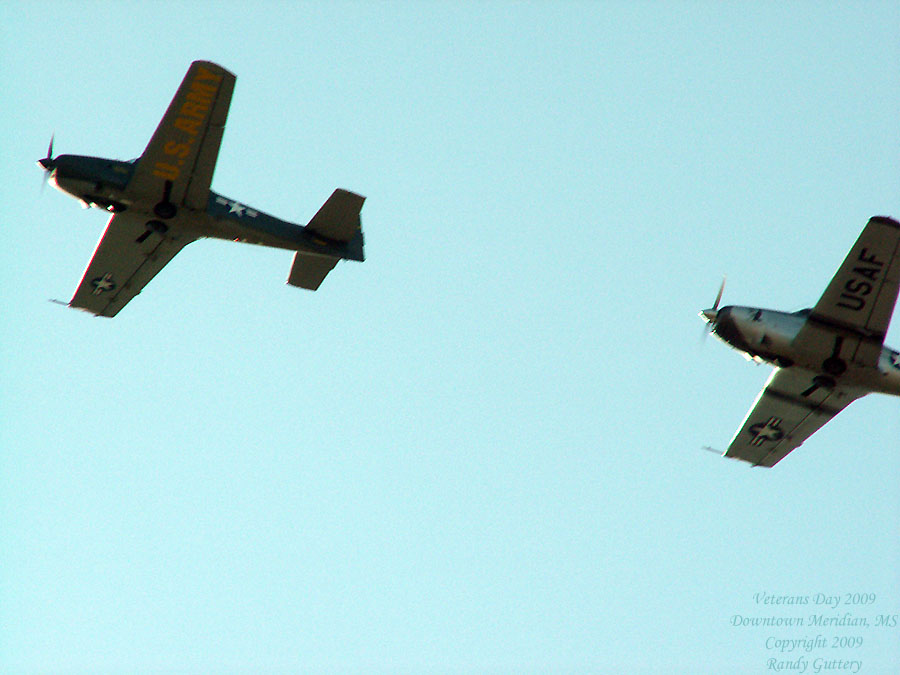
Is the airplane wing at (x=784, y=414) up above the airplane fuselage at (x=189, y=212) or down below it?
below

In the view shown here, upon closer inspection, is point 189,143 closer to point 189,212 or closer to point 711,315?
point 189,212

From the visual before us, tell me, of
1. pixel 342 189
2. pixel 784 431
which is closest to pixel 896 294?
pixel 784 431

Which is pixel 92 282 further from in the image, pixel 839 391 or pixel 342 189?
pixel 839 391

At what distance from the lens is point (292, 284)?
87.5 feet

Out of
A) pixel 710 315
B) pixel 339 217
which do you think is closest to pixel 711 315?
pixel 710 315

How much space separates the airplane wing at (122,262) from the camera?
25.3 meters

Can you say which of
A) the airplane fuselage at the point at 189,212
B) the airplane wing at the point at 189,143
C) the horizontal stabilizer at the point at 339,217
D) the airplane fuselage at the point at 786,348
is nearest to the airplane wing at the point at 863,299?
the airplane fuselage at the point at 786,348

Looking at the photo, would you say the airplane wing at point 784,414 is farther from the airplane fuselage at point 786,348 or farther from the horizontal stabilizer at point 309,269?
the horizontal stabilizer at point 309,269

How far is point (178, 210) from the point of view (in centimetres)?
2438

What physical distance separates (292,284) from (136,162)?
4.50 metres

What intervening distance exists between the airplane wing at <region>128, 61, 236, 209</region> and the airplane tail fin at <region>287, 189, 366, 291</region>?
2.64 meters

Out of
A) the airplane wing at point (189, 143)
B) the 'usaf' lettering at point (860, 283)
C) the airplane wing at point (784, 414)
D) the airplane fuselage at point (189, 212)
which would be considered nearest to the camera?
the 'usaf' lettering at point (860, 283)

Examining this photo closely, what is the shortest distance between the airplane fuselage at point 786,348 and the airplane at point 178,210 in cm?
806

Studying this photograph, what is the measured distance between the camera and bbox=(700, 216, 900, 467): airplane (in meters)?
22.8
